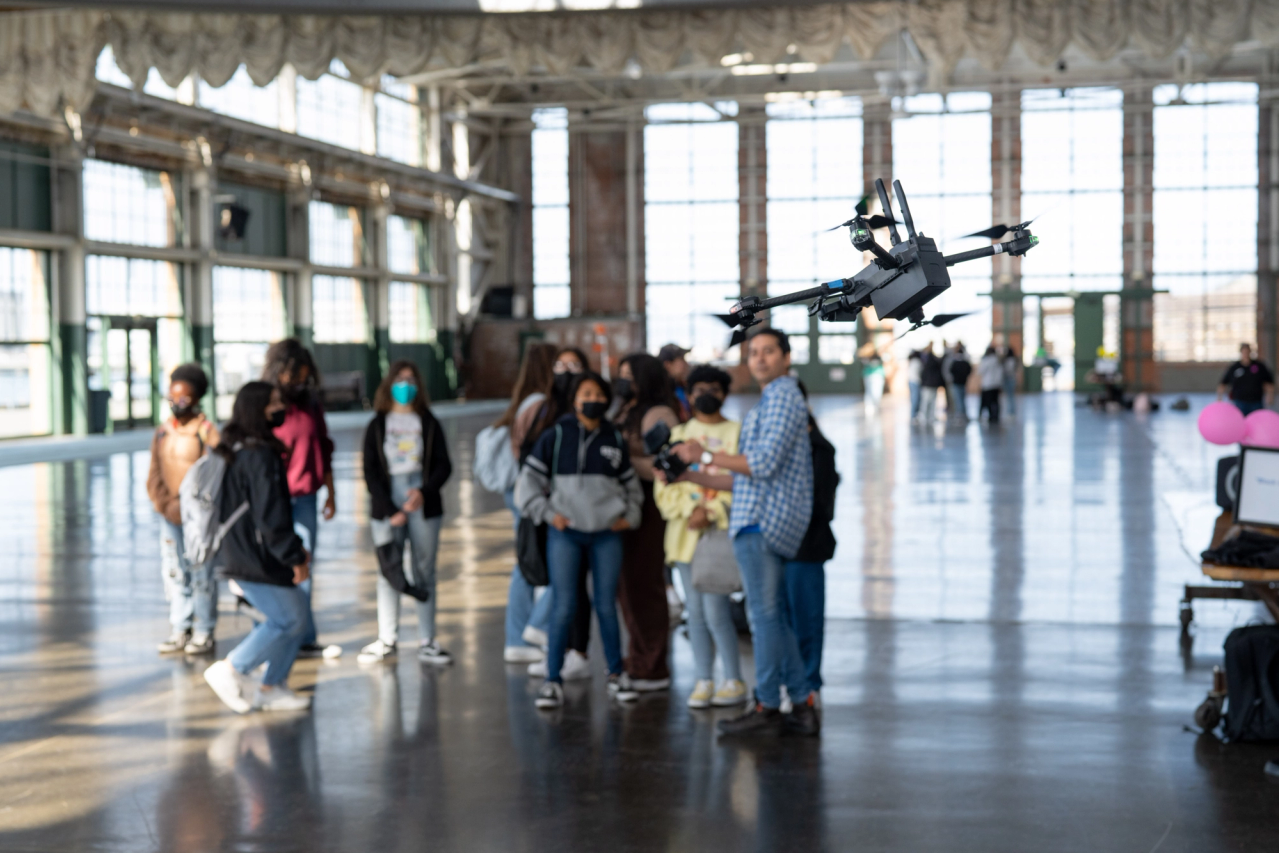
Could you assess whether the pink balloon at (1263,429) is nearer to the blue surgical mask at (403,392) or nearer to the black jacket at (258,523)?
the blue surgical mask at (403,392)

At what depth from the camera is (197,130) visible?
28734 mm

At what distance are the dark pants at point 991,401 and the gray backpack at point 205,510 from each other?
920 inches

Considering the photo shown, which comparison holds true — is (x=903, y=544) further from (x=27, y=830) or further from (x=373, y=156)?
(x=373, y=156)

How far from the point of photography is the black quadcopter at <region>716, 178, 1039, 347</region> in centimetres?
231

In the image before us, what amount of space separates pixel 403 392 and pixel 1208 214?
39.9 m

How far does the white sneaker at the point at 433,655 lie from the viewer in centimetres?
721

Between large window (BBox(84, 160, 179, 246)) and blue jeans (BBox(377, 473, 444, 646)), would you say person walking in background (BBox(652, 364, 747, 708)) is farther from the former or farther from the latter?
large window (BBox(84, 160, 179, 246))

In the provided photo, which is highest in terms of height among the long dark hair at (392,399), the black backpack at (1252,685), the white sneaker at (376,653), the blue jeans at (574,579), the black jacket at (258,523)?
the long dark hair at (392,399)

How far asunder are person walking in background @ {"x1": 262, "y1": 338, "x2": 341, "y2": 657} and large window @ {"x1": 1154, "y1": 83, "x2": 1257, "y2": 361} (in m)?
38.1

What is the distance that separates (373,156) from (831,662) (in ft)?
97.2

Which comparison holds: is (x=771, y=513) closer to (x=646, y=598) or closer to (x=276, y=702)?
(x=646, y=598)

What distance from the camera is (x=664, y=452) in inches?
205

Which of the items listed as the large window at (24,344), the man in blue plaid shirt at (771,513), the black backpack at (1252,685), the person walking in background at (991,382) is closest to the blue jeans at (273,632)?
the man in blue plaid shirt at (771,513)

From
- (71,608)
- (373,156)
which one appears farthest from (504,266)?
(71,608)
